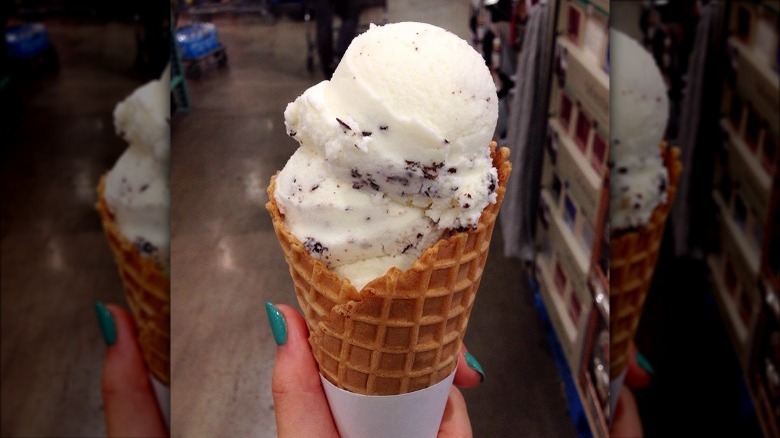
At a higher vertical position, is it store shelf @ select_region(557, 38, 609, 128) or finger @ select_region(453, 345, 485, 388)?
store shelf @ select_region(557, 38, 609, 128)

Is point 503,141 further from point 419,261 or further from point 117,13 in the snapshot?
point 117,13

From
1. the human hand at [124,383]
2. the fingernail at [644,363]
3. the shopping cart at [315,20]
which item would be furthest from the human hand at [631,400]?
the human hand at [124,383]

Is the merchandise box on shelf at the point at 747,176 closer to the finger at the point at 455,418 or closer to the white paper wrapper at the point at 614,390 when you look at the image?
the white paper wrapper at the point at 614,390

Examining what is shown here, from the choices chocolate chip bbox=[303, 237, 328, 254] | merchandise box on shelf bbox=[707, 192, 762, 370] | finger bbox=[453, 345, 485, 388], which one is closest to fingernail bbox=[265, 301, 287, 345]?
chocolate chip bbox=[303, 237, 328, 254]

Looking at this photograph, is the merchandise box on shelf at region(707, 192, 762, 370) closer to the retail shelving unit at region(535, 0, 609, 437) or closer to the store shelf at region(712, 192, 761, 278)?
the store shelf at region(712, 192, 761, 278)

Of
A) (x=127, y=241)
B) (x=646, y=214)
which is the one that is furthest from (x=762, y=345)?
(x=127, y=241)

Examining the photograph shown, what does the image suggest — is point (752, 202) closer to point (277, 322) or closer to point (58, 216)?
point (277, 322)

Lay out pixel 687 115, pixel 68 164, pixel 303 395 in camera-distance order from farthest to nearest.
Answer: pixel 303 395
pixel 68 164
pixel 687 115
